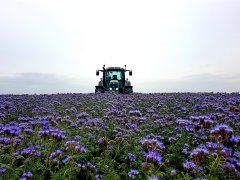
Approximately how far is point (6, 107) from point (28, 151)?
27.9ft

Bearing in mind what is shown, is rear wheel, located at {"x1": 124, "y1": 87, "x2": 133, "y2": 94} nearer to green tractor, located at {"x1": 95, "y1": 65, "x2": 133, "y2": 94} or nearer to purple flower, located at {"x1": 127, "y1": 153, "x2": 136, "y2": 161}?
green tractor, located at {"x1": 95, "y1": 65, "x2": 133, "y2": 94}

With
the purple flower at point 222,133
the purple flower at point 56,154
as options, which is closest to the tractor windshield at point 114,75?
the purple flower at point 222,133

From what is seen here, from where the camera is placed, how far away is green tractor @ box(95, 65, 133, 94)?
33188 mm

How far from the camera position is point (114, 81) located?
1305 inches

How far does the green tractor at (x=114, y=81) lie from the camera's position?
109 ft

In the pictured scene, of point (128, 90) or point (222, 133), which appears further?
point (128, 90)

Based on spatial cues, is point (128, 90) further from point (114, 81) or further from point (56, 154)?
point (56, 154)

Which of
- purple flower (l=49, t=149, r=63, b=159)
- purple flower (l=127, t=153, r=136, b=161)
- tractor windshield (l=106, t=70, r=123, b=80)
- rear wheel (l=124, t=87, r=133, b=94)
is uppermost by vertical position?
tractor windshield (l=106, t=70, r=123, b=80)

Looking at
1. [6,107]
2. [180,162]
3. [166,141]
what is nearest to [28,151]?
[180,162]

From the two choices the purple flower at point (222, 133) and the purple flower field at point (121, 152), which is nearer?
the purple flower field at point (121, 152)

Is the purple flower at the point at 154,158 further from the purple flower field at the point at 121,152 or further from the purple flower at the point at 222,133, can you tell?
the purple flower at the point at 222,133

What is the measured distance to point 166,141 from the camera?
8.85 meters

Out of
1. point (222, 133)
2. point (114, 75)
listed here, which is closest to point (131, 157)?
point (222, 133)

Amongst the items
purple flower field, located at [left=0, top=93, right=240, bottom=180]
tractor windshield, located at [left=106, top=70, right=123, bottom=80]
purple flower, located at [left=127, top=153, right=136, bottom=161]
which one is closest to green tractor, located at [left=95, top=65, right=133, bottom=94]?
tractor windshield, located at [left=106, top=70, right=123, bottom=80]
